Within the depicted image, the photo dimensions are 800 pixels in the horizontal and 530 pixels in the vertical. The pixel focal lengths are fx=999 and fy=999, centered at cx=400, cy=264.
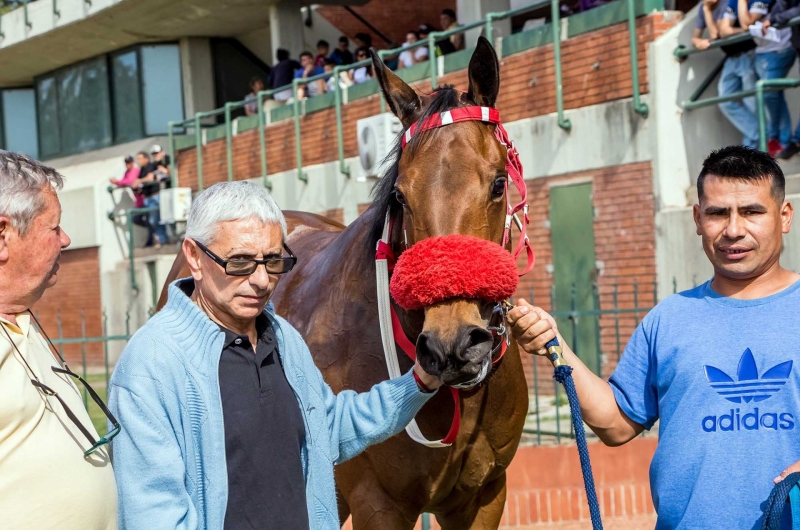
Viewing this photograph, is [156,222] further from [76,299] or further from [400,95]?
[400,95]

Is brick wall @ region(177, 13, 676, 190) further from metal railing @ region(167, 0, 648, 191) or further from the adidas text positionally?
the adidas text

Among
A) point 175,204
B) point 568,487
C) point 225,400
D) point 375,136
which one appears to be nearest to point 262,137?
point 175,204

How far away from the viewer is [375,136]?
1362cm

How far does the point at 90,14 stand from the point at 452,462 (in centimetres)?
1993

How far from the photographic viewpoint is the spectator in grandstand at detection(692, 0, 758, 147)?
31.9ft

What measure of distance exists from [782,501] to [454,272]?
3.35 ft

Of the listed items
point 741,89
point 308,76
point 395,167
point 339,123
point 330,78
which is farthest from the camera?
point 308,76

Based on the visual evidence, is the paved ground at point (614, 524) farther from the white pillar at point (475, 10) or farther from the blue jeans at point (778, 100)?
the white pillar at point (475, 10)

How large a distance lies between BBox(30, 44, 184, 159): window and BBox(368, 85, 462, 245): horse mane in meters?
19.7

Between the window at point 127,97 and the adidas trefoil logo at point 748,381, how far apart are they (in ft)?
69.3

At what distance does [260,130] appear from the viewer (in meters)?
17.5

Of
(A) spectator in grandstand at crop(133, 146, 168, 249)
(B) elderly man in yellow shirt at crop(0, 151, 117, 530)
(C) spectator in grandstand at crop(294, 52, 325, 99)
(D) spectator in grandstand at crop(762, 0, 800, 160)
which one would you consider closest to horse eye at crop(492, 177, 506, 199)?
(B) elderly man in yellow shirt at crop(0, 151, 117, 530)

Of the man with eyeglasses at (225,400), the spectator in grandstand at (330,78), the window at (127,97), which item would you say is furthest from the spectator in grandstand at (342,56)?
the man with eyeglasses at (225,400)

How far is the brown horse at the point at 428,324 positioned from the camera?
3.06 meters
